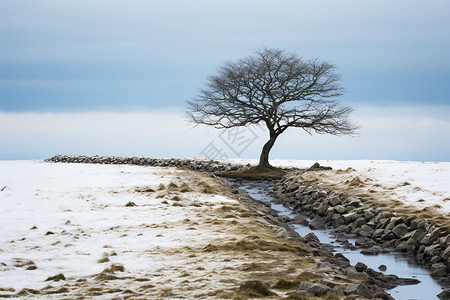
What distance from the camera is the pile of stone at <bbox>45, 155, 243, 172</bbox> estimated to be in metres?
26.0

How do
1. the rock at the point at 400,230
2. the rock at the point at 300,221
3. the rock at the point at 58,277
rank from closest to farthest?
the rock at the point at 58,277, the rock at the point at 400,230, the rock at the point at 300,221

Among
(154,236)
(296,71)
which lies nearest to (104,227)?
(154,236)

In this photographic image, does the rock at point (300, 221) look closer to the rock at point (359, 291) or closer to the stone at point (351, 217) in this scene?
the stone at point (351, 217)

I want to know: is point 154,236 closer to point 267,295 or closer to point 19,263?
point 19,263

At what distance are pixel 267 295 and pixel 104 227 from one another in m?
4.39

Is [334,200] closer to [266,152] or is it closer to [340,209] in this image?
[340,209]

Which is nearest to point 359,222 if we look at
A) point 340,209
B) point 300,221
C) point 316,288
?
point 340,209

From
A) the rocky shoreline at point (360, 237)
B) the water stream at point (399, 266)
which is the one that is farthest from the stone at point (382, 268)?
the rocky shoreline at point (360, 237)

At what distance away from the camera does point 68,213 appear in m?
9.30

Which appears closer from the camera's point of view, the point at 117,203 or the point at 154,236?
the point at 154,236

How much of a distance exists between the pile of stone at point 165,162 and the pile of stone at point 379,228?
12.4m

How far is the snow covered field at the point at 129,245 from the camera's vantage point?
193 inches

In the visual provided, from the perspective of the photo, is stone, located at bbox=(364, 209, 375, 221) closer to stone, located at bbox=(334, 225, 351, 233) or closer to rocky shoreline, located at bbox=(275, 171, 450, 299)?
rocky shoreline, located at bbox=(275, 171, 450, 299)

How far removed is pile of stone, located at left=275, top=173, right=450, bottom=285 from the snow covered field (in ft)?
7.91
